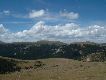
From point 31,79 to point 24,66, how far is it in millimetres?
78708

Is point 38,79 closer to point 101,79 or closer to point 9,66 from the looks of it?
point 101,79

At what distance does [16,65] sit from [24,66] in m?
6.41

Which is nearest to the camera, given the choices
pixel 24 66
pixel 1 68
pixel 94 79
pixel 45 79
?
pixel 94 79

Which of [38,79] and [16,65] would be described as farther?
[16,65]

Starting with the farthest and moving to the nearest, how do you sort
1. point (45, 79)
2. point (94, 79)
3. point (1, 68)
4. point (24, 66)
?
point (24, 66), point (1, 68), point (45, 79), point (94, 79)

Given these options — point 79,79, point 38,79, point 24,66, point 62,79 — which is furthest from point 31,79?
point 24,66

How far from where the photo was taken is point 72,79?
88062mm

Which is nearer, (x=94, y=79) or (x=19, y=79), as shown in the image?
(x=94, y=79)

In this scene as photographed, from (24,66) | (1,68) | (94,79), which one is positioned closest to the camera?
(94,79)

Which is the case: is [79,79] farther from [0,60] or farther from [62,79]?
[0,60]

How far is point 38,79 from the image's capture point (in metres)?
91.3

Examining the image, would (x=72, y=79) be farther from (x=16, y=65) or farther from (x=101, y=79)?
(x=16, y=65)

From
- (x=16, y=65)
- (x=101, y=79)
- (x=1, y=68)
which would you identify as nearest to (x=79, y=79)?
(x=101, y=79)

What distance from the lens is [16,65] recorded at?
169625mm
